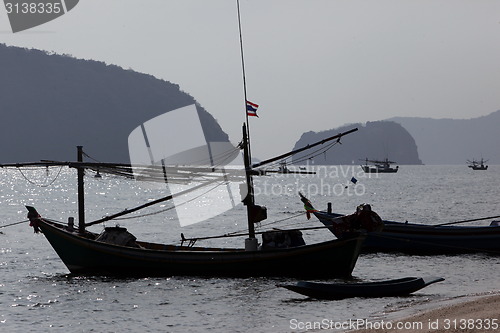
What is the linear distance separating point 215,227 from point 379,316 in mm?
49586

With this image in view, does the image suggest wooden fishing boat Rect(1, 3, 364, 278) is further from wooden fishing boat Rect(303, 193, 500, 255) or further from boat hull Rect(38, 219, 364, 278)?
wooden fishing boat Rect(303, 193, 500, 255)

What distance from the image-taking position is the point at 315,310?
79.0 ft

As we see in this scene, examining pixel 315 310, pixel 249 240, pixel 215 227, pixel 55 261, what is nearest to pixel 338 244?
pixel 249 240

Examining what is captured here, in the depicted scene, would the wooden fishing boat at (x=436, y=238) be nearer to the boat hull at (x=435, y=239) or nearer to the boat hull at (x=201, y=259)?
the boat hull at (x=435, y=239)

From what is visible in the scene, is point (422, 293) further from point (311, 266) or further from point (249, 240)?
point (249, 240)

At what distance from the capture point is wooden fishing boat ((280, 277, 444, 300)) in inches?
989

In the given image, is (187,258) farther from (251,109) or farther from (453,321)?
(453,321)

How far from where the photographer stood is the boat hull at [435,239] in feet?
127

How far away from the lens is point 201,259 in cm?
3075

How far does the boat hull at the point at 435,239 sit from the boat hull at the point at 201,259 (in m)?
8.28

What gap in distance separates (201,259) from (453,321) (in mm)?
15064

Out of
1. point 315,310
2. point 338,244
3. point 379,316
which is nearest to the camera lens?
point 379,316

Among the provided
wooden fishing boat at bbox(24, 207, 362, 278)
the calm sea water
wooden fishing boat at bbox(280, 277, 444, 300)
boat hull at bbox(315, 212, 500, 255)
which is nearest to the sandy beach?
the calm sea water

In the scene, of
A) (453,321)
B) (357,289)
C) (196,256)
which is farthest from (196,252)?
(453,321)
